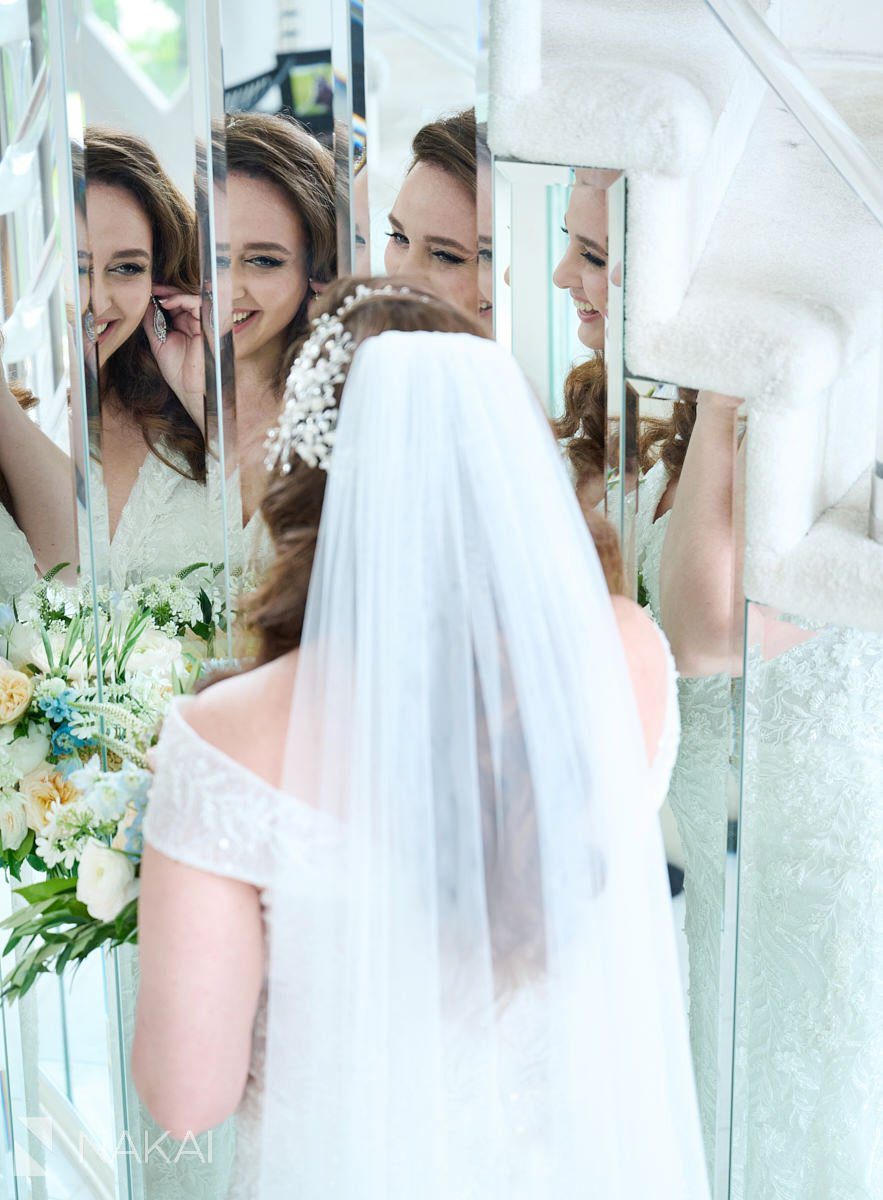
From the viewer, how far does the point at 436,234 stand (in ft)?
6.04

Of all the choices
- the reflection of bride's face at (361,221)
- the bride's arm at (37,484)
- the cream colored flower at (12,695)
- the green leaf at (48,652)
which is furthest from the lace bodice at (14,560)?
the reflection of bride's face at (361,221)

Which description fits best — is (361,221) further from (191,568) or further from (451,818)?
(451,818)

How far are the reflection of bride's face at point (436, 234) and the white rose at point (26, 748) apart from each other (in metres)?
0.92

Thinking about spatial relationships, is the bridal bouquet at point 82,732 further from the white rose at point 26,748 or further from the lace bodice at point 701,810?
the lace bodice at point 701,810

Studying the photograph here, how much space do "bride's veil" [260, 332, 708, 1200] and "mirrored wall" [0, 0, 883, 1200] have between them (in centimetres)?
59

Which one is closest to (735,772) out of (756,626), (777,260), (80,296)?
(756,626)

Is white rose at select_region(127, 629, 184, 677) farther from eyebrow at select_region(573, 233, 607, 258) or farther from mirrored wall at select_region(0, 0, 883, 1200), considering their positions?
eyebrow at select_region(573, 233, 607, 258)

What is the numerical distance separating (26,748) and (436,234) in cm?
103

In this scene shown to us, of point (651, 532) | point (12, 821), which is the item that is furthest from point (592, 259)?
point (12, 821)

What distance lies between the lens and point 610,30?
5.59 feet

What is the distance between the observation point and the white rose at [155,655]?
191cm

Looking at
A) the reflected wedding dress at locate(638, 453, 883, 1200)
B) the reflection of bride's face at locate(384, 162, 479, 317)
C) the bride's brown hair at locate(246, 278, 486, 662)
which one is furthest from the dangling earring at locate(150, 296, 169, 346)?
the reflected wedding dress at locate(638, 453, 883, 1200)

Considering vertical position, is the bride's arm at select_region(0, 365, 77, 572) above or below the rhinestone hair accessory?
below

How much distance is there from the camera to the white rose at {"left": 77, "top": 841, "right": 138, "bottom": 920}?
55.5 inches
